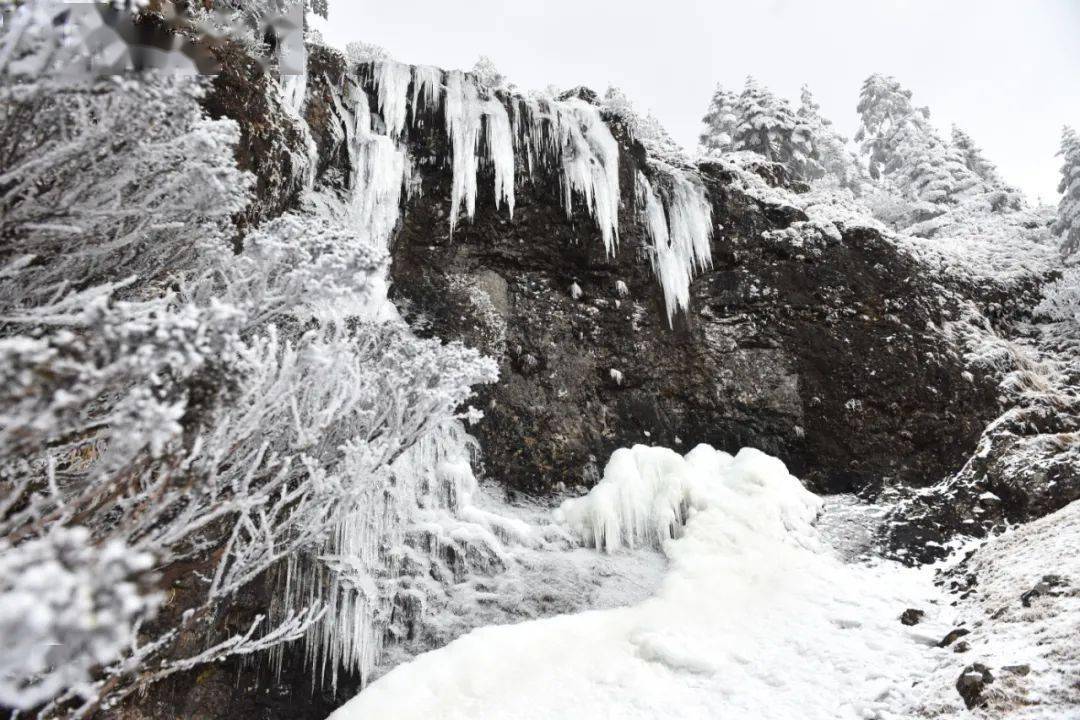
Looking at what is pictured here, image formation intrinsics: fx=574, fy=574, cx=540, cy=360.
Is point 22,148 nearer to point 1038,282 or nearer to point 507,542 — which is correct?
point 507,542

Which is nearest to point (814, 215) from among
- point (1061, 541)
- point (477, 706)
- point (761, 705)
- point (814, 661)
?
point (1061, 541)

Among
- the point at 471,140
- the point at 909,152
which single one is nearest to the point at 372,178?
the point at 471,140

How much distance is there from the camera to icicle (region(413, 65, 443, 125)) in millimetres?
9121

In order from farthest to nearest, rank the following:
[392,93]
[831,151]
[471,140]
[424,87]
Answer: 1. [831,151]
2. [424,87]
3. [471,140]
4. [392,93]

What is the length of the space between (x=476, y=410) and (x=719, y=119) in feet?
61.6

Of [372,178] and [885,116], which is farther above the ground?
[885,116]

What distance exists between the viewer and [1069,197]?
40.7 feet

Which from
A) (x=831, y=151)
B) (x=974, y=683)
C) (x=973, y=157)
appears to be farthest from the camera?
(x=831, y=151)

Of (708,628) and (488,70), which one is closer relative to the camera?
(708,628)

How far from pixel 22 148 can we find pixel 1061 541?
30.3ft

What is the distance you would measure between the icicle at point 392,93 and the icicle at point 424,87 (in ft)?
0.48

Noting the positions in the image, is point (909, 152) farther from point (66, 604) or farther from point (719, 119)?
point (66, 604)

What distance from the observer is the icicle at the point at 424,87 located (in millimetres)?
9121

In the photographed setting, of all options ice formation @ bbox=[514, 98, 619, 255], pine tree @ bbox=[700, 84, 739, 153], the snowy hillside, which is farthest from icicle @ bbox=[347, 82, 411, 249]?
pine tree @ bbox=[700, 84, 739, 153]
